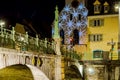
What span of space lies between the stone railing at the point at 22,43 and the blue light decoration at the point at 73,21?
977 inches

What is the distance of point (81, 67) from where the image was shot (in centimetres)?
4412

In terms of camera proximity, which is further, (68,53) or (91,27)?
(91,27)

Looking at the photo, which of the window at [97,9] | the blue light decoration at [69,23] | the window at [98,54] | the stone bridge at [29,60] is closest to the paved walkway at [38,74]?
the stone bridge at [29,60]

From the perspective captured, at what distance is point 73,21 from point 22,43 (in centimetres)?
3283

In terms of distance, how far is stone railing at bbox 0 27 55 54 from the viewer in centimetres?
1844

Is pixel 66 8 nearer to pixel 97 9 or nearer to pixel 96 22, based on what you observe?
pixel 97 9

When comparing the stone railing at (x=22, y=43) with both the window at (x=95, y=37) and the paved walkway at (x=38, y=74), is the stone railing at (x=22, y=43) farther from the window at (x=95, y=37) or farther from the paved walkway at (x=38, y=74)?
the window at (x=95, y=37)

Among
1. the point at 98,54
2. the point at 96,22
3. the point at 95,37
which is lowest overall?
the point at 98,54

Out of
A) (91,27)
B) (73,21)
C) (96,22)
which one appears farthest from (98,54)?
(73,21)

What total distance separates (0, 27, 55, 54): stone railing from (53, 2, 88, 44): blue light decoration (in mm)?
24813

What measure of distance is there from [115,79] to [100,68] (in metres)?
2.87

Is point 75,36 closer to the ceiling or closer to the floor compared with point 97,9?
closer to the floor

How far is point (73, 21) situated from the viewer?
5291cm

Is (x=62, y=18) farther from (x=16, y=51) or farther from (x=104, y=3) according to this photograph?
(x=16, y=51)
